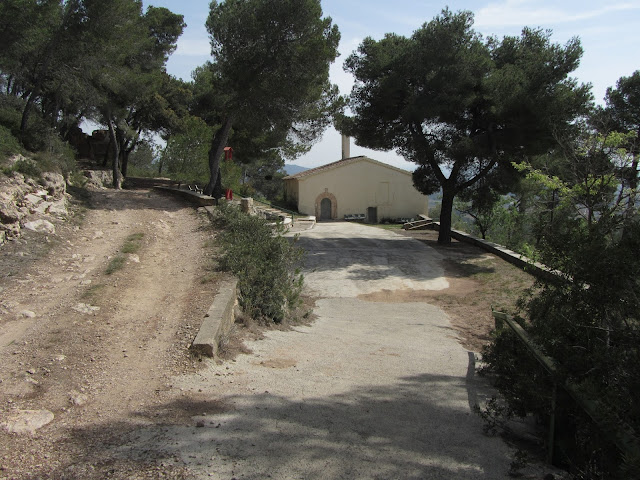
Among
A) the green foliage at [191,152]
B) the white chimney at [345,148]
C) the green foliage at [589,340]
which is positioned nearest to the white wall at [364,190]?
the white chimney at [345,148]

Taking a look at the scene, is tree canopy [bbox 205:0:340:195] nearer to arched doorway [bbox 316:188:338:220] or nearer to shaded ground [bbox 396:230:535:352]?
shaded ground [bbox 396:230:535:352]

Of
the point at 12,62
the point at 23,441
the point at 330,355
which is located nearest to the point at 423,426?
the point at 330,355

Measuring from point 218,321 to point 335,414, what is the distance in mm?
2187

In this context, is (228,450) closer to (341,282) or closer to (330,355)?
(330,355)

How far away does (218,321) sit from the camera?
5.39 meters

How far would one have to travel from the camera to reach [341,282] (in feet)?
42.7

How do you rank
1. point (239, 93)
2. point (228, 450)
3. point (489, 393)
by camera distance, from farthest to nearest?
1. point (239, 93)
2. point (489, 393)
3. point (228, 450)

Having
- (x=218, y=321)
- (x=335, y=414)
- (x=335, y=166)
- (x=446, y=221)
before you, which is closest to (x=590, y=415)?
(x=335, y=414)

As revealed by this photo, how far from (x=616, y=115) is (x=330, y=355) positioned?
18.9 m

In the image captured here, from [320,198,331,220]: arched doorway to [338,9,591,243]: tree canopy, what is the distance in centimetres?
1830

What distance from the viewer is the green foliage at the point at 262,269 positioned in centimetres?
706

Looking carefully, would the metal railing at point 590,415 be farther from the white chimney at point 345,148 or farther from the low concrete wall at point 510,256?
the white chimney at point 345,148

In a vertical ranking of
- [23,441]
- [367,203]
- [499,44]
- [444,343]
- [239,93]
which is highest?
[499,44]

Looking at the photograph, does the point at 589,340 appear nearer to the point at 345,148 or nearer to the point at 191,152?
the point at 191,152
